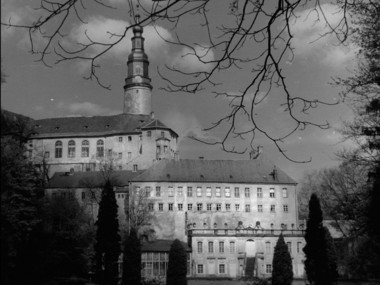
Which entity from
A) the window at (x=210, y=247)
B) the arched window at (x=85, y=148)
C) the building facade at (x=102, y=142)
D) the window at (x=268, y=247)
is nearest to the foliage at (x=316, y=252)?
the window at (x=210, y=247)

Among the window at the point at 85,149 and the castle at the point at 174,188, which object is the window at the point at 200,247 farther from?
the window at the point at 85,149

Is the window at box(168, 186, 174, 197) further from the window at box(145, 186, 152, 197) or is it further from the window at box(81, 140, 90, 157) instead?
the window at box(81, 140, 90, 157)

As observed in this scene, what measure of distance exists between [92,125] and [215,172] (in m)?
25.2

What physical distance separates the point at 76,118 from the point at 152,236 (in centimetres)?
3317

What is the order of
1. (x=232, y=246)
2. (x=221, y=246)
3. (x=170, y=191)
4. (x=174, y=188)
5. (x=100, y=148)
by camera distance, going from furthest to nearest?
(x=100, y=148) → (x=174, y=188) → (x=170, y=191) → (x=232, y=246) → (x=221, y=246)

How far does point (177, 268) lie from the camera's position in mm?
47219

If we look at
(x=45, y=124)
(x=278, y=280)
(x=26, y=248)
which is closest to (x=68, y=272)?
(x=26, y=248)

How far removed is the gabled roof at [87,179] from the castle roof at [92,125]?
9.66 m

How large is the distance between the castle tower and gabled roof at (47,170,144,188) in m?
19.7

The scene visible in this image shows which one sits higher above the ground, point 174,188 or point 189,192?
point 174,188

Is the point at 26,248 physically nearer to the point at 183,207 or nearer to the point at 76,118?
the point at 183,207

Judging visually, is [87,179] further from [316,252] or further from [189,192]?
[316,252]

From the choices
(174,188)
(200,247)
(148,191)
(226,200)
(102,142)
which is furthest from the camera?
(102,142)

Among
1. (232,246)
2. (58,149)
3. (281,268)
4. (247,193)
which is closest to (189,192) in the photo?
(247,193)
